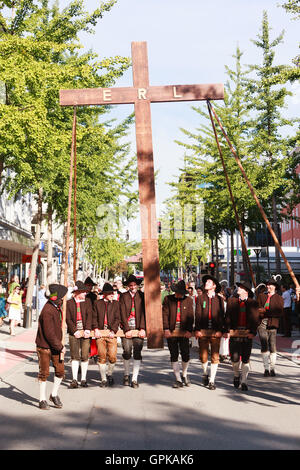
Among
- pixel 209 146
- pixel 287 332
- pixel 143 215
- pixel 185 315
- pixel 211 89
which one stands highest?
pixel 209 146

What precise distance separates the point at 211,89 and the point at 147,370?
6129mm

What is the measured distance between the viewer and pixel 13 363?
1389 centimetres

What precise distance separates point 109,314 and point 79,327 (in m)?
0.56

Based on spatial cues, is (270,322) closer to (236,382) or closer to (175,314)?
(236,382)

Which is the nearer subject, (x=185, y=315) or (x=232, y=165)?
(x=185, y=315)

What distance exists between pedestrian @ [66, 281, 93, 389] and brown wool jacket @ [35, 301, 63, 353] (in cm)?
167

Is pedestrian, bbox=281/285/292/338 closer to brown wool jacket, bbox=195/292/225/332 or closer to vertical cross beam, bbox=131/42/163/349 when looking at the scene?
brown wool jacket, bbox=195/292/225/332

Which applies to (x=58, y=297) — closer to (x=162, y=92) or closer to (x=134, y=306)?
(x=134, y=306)

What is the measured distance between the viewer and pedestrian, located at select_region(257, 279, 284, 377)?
39.9ft

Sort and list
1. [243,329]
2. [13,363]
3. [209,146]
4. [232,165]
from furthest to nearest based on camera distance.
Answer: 1. [209,146]
2. [232,165]
3. [13,363]
4. [243,329]

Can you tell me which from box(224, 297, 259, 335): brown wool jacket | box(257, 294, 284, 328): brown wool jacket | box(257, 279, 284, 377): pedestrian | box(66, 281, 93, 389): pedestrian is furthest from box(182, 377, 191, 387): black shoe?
box(257, 294, 284, 328): brown wool jacket

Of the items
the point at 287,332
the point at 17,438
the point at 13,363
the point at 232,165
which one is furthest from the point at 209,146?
the point at 17,438

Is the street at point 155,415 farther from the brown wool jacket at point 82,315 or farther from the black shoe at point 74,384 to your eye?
the brown wool jacket at point 82,315

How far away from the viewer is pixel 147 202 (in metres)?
9.76
